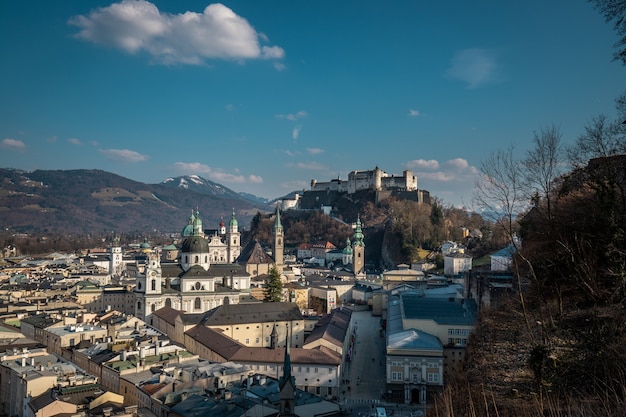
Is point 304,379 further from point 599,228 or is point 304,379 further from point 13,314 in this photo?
point 13,314

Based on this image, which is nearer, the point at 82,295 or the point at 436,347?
the point at 436,347

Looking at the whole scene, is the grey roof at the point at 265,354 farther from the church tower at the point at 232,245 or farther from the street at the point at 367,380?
the church tower at the point at 232,245

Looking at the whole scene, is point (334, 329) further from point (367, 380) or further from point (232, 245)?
point (232, 245)

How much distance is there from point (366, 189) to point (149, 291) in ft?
183

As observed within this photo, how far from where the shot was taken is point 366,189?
9081 centimetres

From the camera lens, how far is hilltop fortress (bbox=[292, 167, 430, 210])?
3408 inches

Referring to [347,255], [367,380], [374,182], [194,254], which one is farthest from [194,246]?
[374,182]

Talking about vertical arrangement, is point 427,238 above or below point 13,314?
above

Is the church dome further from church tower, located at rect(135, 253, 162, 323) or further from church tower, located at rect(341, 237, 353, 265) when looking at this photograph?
church tower, located at rect(341, 237, 353, 265)

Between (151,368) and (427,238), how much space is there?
49455mm

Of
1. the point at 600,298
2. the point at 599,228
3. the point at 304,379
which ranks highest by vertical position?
the point at 599,228

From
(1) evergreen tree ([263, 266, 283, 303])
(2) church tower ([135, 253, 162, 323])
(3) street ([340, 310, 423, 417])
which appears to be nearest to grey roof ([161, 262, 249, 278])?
(2) church tower ([135, 253, 162, 323])

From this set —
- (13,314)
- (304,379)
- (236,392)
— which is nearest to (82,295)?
(13,314)

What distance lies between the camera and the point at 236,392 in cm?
1966
